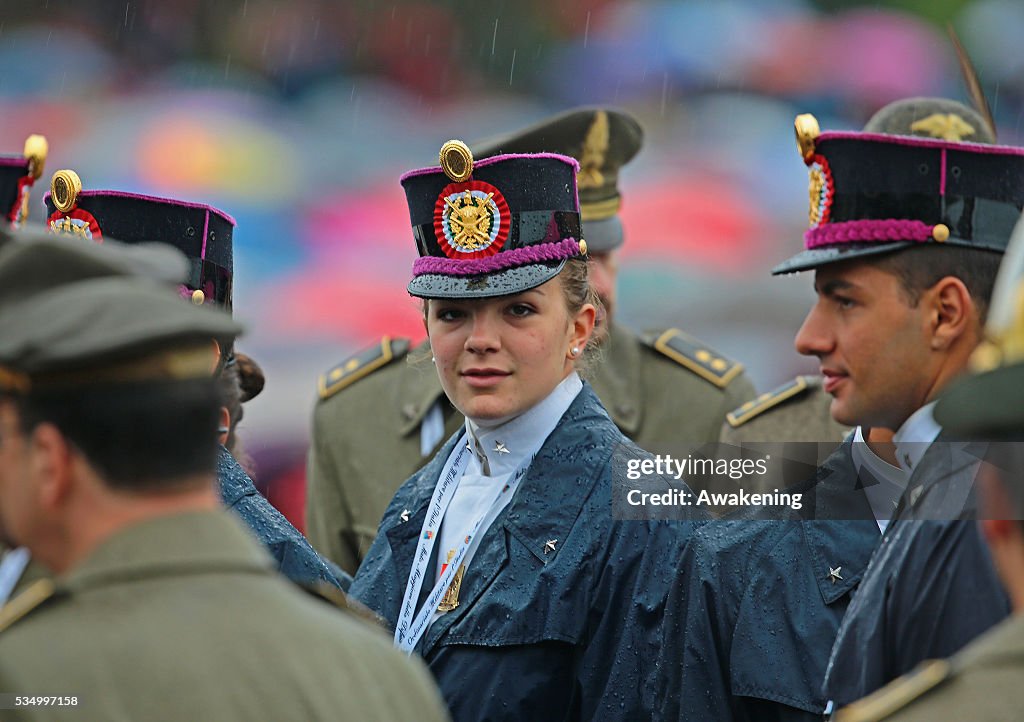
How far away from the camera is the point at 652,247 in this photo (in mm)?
11008

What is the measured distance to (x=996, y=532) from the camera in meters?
2.50

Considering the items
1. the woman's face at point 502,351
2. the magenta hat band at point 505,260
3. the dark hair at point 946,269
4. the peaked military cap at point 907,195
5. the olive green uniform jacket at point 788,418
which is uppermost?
the peaked military cap at point 907,195

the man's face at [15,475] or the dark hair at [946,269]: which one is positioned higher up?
the dark hair at [946,269]

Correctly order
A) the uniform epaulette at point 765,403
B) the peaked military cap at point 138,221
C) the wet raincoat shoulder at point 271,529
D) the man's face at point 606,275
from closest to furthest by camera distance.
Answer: the wet raincoat shoulder at point 271,529 < the peaked military cap at point 138,221 < the uniform epaulette at point 765,403 < the man's face at point 606,275

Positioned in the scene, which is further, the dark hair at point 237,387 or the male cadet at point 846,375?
the dark hair at point 237,387

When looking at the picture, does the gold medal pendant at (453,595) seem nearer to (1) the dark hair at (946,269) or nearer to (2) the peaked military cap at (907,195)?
(2) the peaked military cap at (907,195)

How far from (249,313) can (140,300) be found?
783cm

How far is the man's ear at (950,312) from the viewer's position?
376 cm

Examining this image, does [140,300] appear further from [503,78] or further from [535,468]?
[503,78]

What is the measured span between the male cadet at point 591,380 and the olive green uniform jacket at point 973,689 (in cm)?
382

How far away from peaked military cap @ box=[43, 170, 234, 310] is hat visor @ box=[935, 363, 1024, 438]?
278cm

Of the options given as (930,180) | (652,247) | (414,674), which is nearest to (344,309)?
(652,247)

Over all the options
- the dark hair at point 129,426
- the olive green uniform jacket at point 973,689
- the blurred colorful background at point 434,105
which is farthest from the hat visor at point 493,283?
the blurred colorful background at point 434,105

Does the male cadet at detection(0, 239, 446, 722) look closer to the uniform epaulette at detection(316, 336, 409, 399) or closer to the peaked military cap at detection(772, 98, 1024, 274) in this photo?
the peaked military cap at detection(772, 98, 1024, 274)
